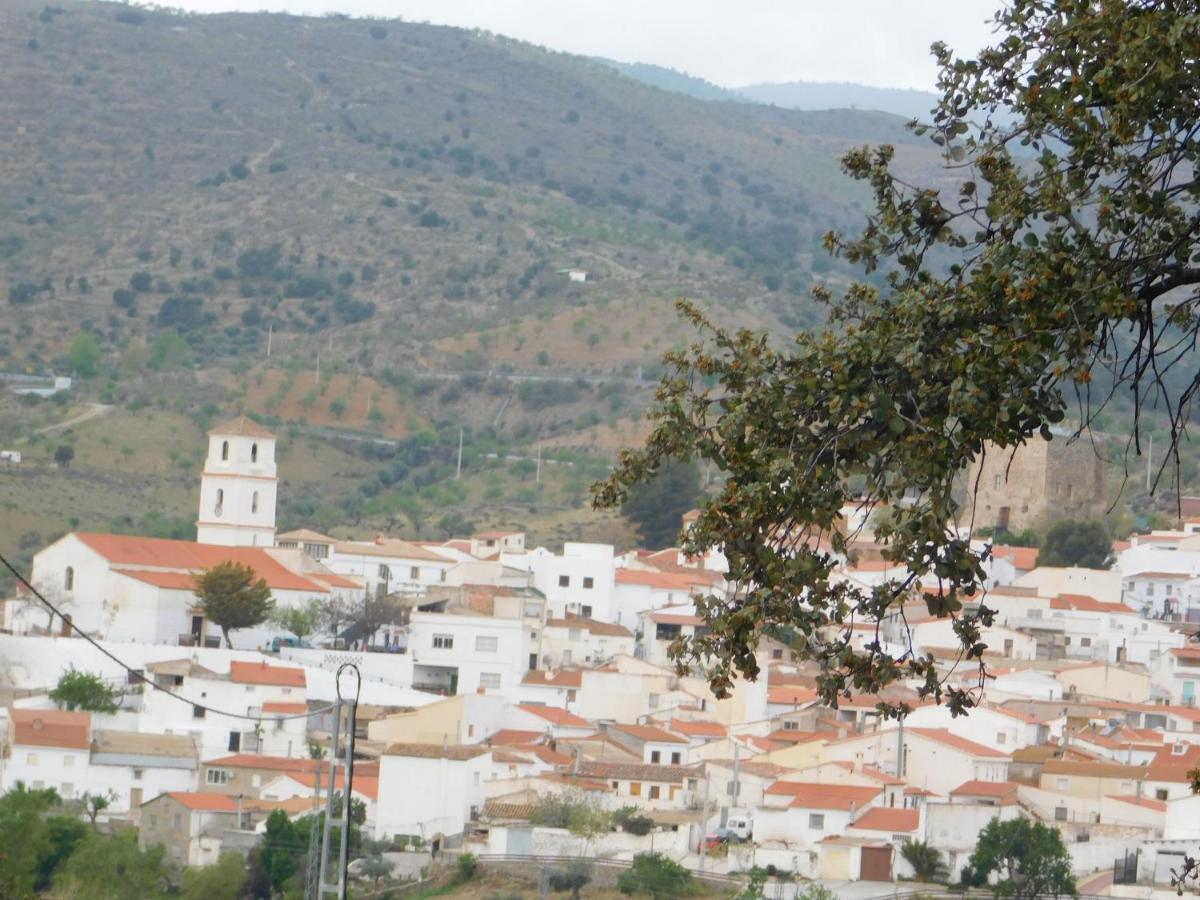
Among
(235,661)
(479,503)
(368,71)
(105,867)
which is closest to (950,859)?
(105,867)

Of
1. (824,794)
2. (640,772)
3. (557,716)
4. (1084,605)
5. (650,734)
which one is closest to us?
(824,794)

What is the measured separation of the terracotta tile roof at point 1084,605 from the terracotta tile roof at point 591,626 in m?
11.2

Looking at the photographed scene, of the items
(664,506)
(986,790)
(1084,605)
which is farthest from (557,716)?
(664,506)

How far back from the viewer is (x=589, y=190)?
566 ft

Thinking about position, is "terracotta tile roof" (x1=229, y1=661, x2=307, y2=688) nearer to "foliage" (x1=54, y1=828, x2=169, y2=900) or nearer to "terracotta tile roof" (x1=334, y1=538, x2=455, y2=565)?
"foliage" (x1=54, y1=828, x2=169, y2=900)

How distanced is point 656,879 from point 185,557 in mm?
27265

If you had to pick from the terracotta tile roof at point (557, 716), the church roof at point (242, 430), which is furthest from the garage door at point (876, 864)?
the church roof at point (242, 430)

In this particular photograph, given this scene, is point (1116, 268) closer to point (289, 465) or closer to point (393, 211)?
point (289, 465)

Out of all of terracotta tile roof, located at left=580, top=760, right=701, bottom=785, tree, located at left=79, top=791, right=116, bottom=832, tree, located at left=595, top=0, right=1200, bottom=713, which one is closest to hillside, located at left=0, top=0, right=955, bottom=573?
tree, located at left=79, top=791, right=116, bottom=832

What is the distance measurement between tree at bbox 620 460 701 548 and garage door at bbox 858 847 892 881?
3913cm

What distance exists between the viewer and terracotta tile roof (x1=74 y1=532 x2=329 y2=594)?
58.5 m

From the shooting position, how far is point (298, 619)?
190 feet

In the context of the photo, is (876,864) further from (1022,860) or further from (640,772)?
(640,772)

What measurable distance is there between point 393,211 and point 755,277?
2292 centimetres
